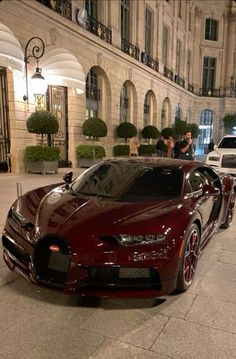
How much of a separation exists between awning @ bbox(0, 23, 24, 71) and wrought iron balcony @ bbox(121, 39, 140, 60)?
10842mm

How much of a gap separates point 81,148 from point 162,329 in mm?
12843

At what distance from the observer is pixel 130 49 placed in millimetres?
21125

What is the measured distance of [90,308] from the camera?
10.3 ft

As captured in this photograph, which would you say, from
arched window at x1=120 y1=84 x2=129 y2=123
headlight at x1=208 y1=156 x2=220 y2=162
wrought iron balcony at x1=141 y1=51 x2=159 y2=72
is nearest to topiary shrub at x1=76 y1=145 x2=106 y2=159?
headlight at x1=208 y1=156 x2=220 y2=162

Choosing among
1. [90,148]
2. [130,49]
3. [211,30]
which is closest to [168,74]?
[130,49]

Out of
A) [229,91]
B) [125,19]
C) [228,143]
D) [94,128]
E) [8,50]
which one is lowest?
[228,143]

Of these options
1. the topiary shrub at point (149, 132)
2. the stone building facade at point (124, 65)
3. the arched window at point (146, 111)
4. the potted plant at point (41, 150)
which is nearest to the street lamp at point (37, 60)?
the stone building facade at point (124, 65)

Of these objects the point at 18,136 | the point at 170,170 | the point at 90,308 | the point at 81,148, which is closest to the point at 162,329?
the point at 90,308

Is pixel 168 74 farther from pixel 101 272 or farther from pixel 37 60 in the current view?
pixel 101 272

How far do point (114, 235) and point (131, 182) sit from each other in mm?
1284

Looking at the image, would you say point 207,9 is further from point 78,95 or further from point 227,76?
point 78,95

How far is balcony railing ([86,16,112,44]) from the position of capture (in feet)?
53.5

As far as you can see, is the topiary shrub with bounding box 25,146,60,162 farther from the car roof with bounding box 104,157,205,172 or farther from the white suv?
the car roof with bounding box 104,157,205,172

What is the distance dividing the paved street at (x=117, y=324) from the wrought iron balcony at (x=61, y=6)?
1252 cm
